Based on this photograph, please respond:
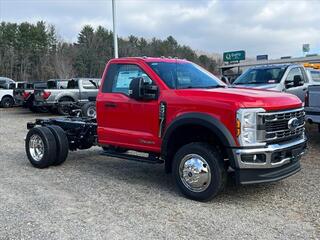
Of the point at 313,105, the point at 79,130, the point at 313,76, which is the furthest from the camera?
the point at 313,76

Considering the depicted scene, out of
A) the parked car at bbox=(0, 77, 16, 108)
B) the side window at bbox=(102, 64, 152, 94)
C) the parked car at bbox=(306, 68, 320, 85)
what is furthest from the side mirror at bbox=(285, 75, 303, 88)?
the parked car at bbox=(0, 77, 16, 108)

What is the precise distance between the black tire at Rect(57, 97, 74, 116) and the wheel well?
45.4 ft

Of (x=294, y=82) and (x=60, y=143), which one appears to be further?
(x=294, y=82)

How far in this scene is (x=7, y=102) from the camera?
2675 cm

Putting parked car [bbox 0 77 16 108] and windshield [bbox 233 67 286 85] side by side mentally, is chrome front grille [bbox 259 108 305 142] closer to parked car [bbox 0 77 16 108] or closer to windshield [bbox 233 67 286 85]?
windshield [bbox 233 67 286 85]

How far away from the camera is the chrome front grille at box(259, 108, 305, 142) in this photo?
18.4ft

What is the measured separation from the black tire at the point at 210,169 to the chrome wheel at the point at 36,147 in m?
3.32

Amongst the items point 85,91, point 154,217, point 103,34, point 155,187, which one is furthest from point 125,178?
point 103,34

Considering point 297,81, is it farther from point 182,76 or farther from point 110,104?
point 110,104

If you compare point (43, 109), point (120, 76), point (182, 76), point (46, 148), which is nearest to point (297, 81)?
point (182, 76)

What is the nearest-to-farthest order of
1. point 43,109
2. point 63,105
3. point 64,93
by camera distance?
point 63,105 → point 64,93 → point 43,109

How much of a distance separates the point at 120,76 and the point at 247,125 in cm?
259

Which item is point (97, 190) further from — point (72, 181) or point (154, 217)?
point (154, 217)

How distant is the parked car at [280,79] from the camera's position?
1190cm
